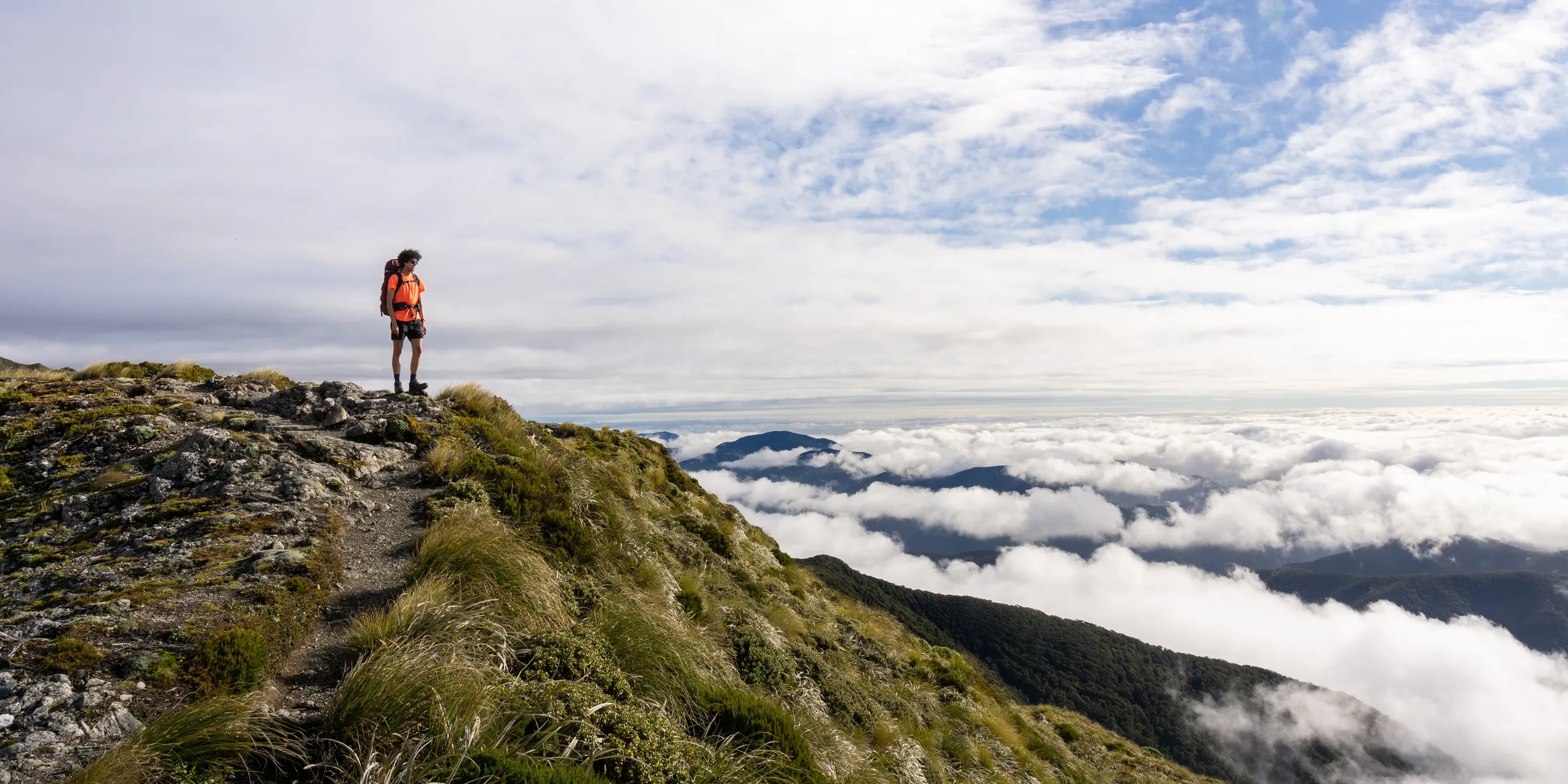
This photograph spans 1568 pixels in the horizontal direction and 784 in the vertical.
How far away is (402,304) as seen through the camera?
50.4 feet

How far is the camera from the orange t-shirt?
15.2 m

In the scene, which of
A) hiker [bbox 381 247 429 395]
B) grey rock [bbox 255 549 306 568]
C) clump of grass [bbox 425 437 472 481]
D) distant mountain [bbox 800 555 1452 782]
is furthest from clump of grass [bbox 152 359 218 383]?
distant mountain [bbox 800 555 1452 782]

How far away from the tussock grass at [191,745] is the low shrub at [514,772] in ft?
4.67

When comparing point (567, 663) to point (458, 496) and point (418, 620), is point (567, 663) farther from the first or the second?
point (458, 496)

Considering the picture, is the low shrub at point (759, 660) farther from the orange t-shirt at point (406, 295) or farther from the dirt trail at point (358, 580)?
the orange t-shirt at point (406, 295)

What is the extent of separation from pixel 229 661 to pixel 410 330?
11.7 meters

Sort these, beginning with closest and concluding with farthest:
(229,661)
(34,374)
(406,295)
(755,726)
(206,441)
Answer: (229,661), (755,726), (206,441), (406,295), (34,374)

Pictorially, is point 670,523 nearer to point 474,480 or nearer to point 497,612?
point 474,480

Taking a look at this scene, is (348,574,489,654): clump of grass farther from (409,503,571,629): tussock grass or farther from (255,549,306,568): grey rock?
(255,549,306,568): grey rock

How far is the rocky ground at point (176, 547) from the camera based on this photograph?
502 centimetres

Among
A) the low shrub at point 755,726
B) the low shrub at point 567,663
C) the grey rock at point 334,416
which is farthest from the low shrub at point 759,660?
the grey rock at point 334,416

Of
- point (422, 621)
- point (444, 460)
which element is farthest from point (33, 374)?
point (422, 621)

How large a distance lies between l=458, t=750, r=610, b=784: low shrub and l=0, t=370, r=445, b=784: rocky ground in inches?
75.7

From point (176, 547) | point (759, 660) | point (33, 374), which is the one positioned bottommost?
point (759, 660)
